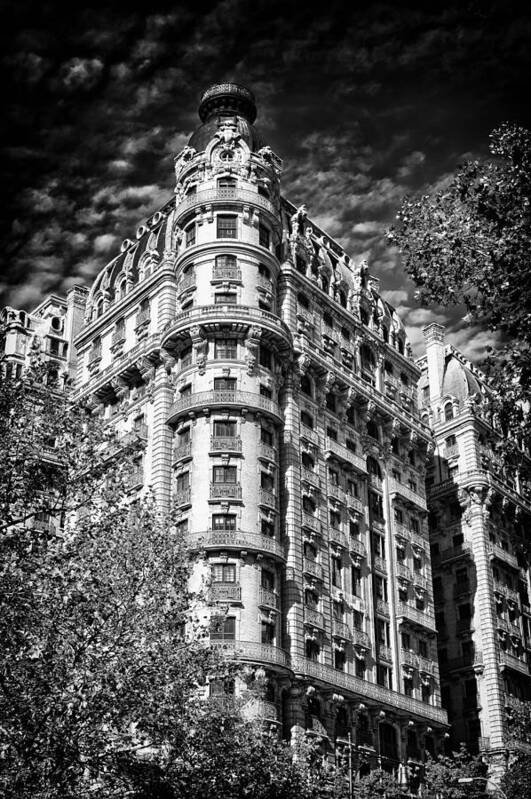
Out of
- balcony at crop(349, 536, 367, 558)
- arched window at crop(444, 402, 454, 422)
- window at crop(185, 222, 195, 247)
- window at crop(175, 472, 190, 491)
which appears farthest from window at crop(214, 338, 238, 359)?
arched window at crop(444, 402, 454, 422)

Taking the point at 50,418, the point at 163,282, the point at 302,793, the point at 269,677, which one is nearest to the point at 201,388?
the point at 163,282

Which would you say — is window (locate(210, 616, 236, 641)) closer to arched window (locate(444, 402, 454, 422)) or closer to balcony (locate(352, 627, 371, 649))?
balcony (locate(352, 627, 371, 649))

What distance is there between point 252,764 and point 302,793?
4.31m

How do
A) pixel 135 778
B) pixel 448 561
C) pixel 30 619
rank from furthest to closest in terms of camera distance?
pixel 448 561 < pixel 135 778 < pixel 30 619

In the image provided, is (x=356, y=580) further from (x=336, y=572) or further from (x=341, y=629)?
(x=341, y=629)

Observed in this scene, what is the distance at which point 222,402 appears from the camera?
7156cm

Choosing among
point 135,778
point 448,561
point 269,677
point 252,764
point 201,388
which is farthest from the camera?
point 448,561

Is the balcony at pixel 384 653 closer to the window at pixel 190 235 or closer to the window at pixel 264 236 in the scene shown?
the window at pixel 264 236

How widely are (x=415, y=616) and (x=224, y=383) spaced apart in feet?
80.1

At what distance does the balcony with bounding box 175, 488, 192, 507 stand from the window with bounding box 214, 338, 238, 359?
10.0m

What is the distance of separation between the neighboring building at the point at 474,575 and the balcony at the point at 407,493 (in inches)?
263

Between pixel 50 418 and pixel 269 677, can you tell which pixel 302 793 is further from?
pixel 50 418

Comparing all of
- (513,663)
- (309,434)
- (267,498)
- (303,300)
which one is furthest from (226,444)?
(513,663)

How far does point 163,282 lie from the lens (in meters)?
82.4
